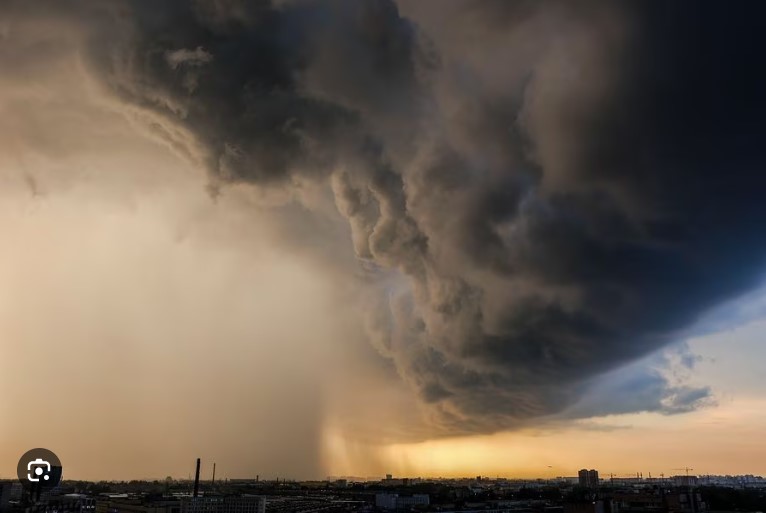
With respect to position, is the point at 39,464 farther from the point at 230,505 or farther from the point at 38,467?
the point at 230,505

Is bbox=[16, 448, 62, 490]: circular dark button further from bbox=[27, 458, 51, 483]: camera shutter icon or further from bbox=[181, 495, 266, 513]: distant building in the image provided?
bbox=[181, 495, 266, 513]: distant building

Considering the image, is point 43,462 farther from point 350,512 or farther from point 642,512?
point 642,512

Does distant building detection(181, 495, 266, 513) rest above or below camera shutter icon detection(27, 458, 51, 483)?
below

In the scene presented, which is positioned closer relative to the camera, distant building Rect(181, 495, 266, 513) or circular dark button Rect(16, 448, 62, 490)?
circular dark button Rect(16, 448, 62, 490)

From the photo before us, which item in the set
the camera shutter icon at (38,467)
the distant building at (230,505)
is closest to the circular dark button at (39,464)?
the camera shutter icon at (38,467)

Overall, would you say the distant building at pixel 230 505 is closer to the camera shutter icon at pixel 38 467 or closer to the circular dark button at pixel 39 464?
the circular dark button at pixel 39 464

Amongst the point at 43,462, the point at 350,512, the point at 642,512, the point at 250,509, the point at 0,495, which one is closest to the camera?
the point at 43,462

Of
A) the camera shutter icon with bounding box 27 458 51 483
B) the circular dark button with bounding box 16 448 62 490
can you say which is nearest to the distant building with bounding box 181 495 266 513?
the circular dark button with bounding box 16 448 62 490

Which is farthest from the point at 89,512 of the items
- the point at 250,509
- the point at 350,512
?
the point at 350,512

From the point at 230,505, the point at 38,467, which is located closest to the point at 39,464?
the point at 38,467

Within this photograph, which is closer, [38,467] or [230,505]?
[38,467]

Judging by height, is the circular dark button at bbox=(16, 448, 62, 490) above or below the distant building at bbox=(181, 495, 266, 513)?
above
